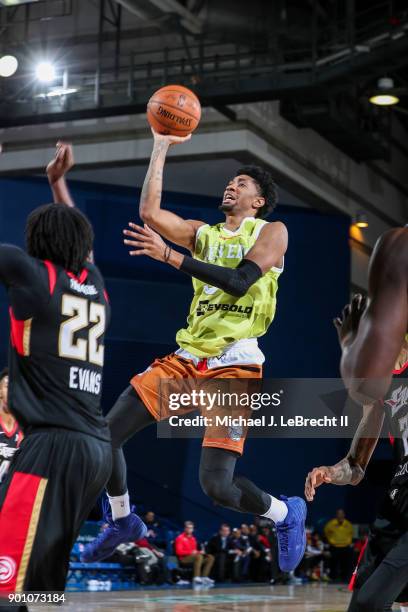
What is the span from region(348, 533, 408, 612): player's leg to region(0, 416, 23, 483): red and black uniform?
3260mm

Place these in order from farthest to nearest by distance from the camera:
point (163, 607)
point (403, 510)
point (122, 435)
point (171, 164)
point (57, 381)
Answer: point (171, 164) → point (163, 607) → point (122, 435) → point (403, 510) → point (57, 381)

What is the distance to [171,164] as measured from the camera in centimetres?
1920

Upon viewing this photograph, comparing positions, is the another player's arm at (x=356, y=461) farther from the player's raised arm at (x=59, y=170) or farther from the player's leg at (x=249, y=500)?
the player's raised arm at (x=59, y=170)

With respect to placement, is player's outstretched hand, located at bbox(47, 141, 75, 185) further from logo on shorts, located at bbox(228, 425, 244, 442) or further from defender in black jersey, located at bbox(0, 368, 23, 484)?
defender in black jersey, located at bbox(0, 368, 23, 484)

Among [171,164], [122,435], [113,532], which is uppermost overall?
[171,164]

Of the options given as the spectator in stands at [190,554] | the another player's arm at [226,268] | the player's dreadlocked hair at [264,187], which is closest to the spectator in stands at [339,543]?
the spectator in stands at [190,554]

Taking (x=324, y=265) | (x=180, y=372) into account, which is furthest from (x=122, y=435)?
(x=324, y=265)

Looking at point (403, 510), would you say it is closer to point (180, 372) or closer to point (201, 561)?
point (180, 372)

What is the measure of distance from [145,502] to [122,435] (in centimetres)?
1425

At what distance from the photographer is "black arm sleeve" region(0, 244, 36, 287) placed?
A: 3.69 metres

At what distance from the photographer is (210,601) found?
12398 mm

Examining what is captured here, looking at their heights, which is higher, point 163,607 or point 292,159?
point 292,159

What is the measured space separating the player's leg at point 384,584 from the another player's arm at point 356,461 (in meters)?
0.41

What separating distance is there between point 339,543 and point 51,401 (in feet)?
57.2
